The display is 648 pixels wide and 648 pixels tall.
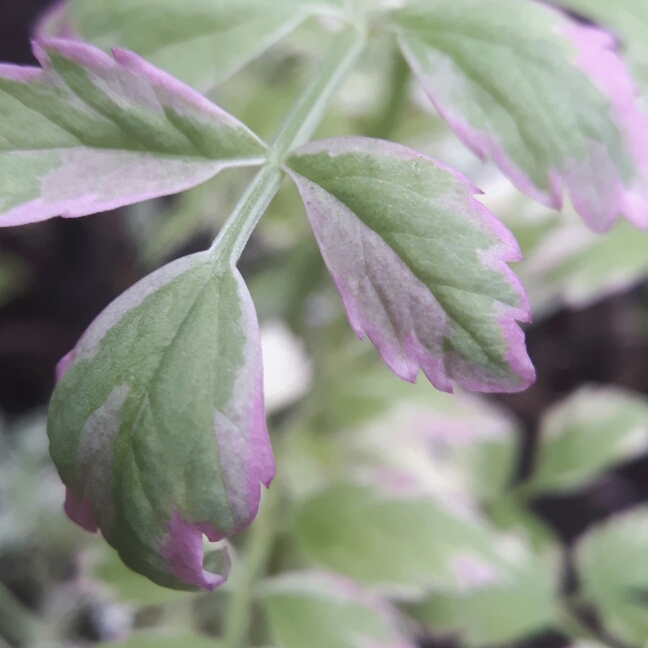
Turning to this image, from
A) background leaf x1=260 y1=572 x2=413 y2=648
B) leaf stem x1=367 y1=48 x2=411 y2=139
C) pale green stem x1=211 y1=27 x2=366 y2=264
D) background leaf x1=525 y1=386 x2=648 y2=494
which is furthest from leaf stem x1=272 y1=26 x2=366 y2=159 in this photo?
background leaf x1=525 y1=386 x2=648 y2=494

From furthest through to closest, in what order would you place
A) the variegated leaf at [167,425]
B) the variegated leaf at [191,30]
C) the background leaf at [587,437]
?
1. the background leaf at [587,437]
2. the variegated leaf at [191,30]
3. the variegated leaf at [167,425]

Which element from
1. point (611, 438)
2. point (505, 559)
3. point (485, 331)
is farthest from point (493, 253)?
point (611, 438)

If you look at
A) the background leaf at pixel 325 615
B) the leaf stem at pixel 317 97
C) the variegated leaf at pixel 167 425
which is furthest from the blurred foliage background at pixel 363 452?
the variegated leaf at pixel 167 425

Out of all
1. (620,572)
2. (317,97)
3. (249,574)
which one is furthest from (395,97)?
(620,572)

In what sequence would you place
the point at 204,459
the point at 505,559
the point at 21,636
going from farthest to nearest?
1. the point at 21,636
2. the point at 505,559
3. the point at 204,459

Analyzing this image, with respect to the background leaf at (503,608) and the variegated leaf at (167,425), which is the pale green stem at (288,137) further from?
the background leaf at (503,608)

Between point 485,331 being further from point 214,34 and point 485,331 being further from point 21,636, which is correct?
point 21,636

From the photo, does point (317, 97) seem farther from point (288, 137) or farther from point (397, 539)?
point (397, 539)
